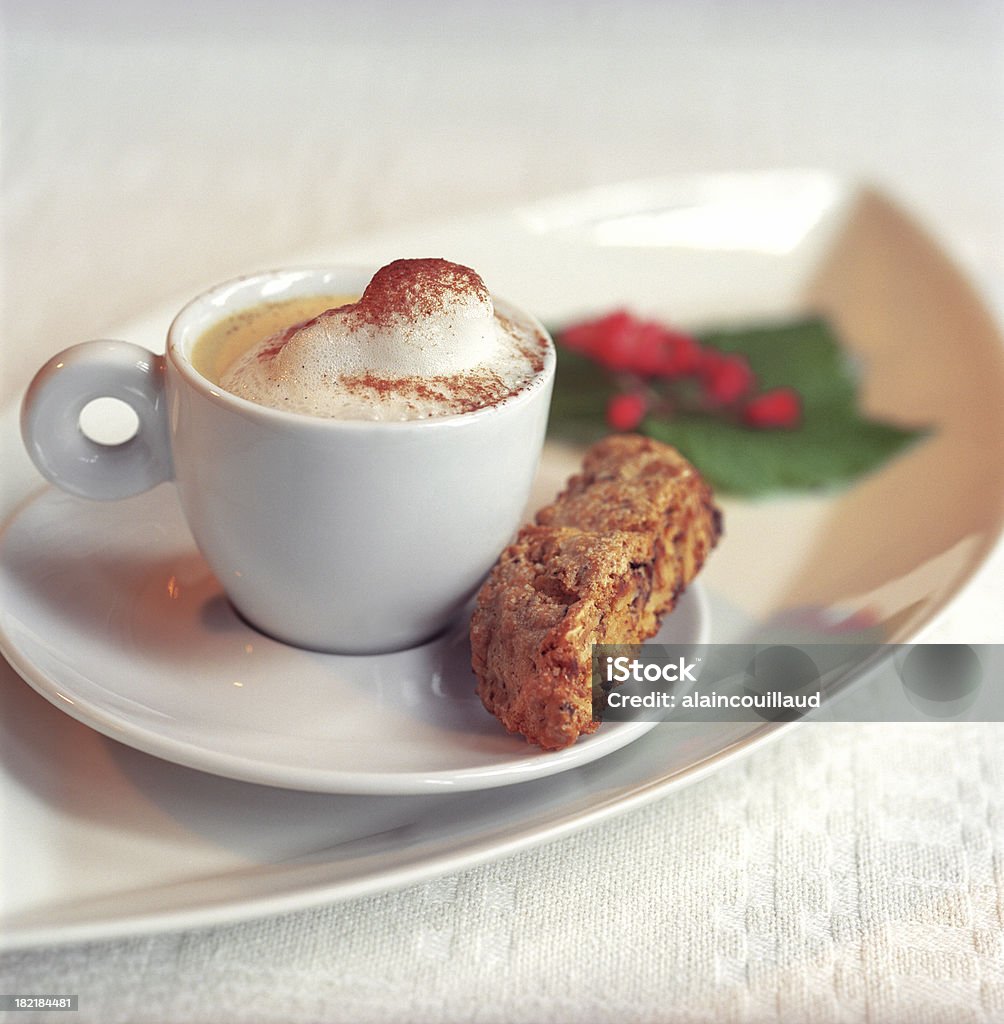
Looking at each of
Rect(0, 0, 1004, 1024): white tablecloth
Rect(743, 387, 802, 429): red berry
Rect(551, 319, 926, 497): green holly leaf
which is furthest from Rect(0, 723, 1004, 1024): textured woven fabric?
Rect(743, 387, 802, 429): red berry

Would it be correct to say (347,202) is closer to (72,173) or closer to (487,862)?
(72,173)

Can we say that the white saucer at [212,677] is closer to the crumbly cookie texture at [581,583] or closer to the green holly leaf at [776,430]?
the crumbly cookie texture at [581,583]

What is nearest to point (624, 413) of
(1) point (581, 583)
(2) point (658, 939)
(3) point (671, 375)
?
(3) point (671, 375)

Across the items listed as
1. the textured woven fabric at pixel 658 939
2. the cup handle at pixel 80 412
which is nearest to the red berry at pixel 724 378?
the textured woven fabric at pixel 658 939

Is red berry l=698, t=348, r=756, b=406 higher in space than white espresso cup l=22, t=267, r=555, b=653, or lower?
lower

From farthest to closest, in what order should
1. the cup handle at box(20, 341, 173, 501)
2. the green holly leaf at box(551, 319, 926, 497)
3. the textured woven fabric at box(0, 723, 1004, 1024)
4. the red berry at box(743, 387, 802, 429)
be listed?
1. the red berry at box(743, 387, 802, 429)
2. the green holly leaf at box(551, 319, 926, 497)
3. the cup handle at box(20, 341, 173, 501)
4. the textured woven fabric at box(0, 723, 1004, 1024)

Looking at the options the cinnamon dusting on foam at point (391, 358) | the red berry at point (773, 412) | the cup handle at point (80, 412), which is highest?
the cinnamon dusting on foam at point (391, 358)

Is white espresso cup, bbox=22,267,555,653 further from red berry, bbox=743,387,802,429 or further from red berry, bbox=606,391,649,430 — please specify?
red berry, bbox=743,387,802,429
